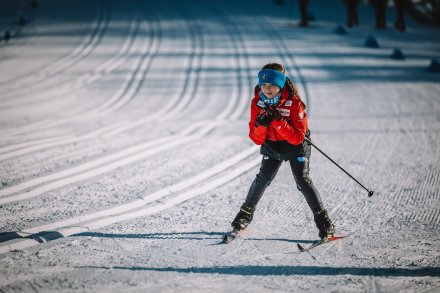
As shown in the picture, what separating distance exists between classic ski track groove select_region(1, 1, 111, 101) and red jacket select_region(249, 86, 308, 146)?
22.2 ft

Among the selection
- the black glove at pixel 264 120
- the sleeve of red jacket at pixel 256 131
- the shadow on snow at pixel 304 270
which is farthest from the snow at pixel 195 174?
the black glove at pixel 264 120

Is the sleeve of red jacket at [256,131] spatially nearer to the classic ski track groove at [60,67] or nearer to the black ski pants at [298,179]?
the black ski pants at [298,179]

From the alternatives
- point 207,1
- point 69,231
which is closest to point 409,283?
point 69,231

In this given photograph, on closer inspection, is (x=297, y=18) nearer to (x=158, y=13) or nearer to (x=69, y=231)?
(x=158, y=13)

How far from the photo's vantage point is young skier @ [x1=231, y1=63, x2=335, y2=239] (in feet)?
12.2

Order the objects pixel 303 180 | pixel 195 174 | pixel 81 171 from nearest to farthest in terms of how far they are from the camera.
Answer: pixel 303 180, pixel 81 171, pixel 195 174

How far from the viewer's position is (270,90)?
12.3 ft

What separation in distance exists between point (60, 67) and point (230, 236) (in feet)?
32.4

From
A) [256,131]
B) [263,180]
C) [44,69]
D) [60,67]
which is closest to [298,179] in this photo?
[263,180]

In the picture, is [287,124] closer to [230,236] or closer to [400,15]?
[230,236]

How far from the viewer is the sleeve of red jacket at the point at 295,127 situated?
12.3ft

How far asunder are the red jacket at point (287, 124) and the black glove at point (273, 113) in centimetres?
3

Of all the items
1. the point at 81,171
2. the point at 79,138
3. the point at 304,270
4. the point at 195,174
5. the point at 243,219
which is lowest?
the point at 304,270

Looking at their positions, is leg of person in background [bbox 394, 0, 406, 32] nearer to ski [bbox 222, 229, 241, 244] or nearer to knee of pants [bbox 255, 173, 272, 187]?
knee of pants [bbox 255, 173, 272, 187]
